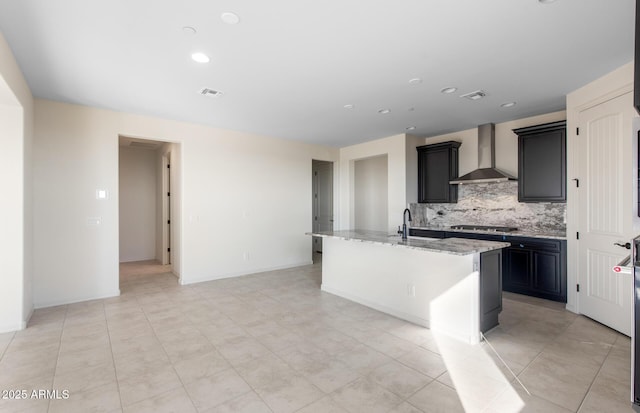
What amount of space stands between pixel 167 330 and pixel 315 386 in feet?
6.16

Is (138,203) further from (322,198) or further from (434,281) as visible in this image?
(434,281)

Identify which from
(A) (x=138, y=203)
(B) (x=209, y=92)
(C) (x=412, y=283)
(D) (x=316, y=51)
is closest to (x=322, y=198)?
(A) (x=138, y=203)

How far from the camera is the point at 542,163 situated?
438 centimetres

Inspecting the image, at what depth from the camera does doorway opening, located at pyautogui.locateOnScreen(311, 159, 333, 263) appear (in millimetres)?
7688

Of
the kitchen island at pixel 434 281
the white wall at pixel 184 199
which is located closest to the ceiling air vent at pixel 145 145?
the white wall at pixel 184 199

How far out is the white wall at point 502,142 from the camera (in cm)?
471

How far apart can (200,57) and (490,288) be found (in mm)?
3633

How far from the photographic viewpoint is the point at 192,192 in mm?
5164

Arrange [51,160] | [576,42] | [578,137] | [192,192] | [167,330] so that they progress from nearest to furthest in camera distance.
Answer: [576,42], [167,330], [578,137], [51,160], [192,192]

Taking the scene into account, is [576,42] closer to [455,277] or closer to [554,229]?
[455,277]

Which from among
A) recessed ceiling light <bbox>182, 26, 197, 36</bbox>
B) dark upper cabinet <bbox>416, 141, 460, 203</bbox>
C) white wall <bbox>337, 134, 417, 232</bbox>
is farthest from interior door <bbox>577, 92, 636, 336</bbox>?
recessed ceiling light <bbox>182, 26, 197, 36</bbox>

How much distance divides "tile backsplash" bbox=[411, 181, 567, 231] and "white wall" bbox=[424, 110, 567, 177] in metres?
0.32

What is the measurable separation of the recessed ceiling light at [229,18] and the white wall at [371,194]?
536 centimetres

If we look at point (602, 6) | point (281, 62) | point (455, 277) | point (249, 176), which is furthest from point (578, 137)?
point (249, 176)
